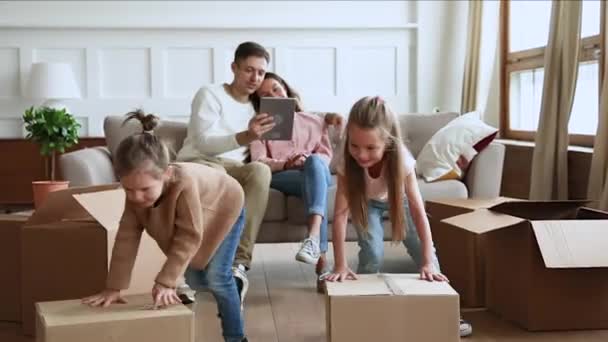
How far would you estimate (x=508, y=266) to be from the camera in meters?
2.85

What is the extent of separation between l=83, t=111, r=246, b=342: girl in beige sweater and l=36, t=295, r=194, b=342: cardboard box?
6 centimetres

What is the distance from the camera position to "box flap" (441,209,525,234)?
8.65 feet

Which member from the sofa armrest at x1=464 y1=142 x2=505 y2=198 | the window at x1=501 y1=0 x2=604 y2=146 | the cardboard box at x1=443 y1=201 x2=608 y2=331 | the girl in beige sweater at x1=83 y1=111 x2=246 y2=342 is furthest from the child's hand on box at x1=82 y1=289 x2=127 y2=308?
the window at x1=501 y1=0 x2=604 y2=146

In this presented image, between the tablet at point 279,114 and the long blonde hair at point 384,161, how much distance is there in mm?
896

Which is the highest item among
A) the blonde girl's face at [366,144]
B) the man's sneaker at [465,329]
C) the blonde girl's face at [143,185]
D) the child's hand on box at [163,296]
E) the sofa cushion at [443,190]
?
the blonde girl's face at [366,144]

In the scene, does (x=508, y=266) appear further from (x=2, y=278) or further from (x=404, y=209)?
(x=2, y=278)

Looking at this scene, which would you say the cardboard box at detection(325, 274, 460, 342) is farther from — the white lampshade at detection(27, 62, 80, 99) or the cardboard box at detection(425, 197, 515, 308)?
the white lampshade at detection(27, 62, 80, 99)

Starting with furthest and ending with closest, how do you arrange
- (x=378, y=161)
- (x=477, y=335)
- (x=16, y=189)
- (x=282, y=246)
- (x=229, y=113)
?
(x=16, y=189) → (x=282, y=246) → (x=229, y=113) → (x=477, y=335) → (x=378, y=161)

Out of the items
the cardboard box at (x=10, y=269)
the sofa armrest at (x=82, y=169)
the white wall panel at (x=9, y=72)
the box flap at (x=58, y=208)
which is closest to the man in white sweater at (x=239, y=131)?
the sofa armrest at (x=82, y=169)

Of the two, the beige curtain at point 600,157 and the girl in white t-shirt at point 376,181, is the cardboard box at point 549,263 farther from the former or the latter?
the beige curtain at point 600,157

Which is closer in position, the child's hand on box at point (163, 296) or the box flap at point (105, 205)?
the child's hand on box at point (163, 296)

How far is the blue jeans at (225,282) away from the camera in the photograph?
2.37 meters

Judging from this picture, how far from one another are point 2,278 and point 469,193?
2.05 metres

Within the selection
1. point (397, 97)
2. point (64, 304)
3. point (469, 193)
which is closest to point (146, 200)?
point (64, 304)
